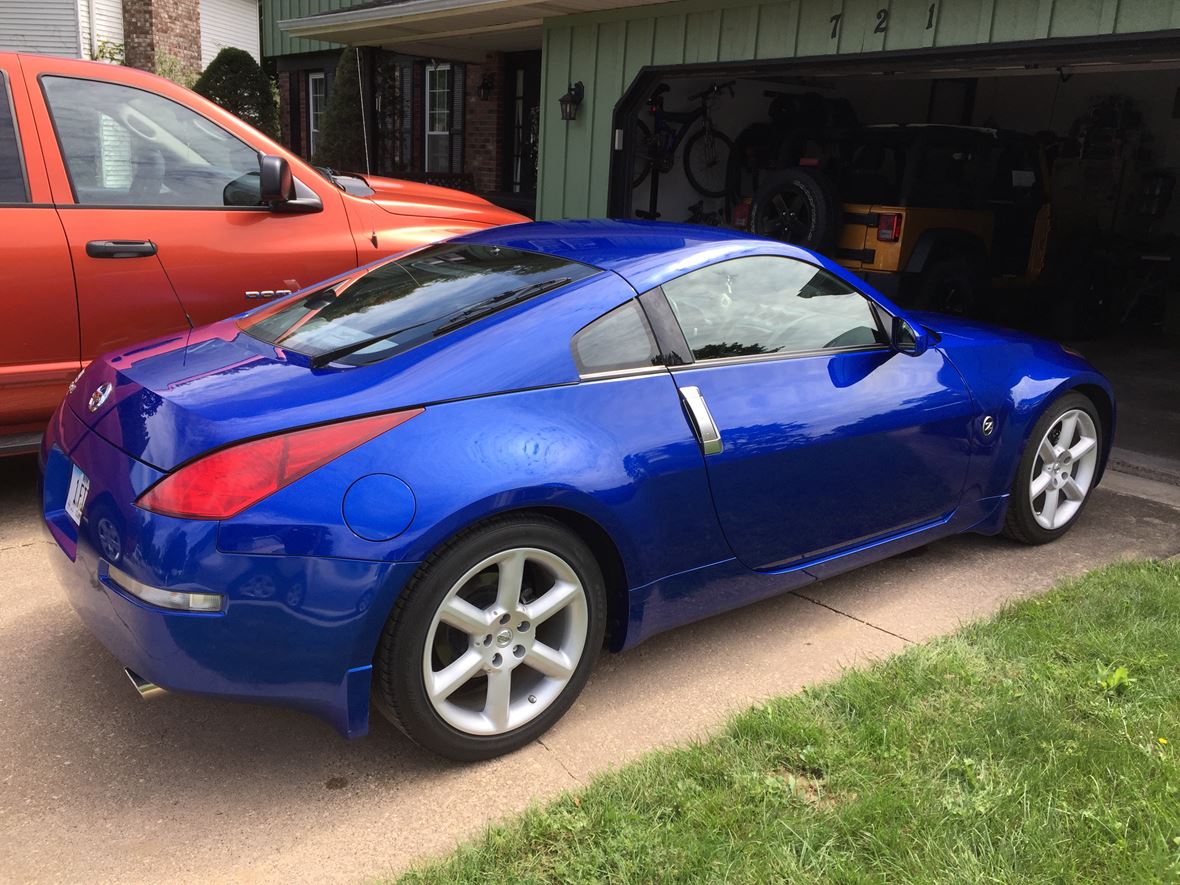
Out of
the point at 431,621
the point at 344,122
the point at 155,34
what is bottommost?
the point at 431,621

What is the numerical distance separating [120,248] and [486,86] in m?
11.2

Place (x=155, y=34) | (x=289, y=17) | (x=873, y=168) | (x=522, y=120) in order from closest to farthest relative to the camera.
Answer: (x=873, y=168)
(x=522, y=120)
(x=289, y=17)
(x=155, y=34)

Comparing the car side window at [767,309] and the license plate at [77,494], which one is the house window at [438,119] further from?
the license plate at [77,494]

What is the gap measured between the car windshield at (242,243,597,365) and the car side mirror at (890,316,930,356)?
1.29 meters

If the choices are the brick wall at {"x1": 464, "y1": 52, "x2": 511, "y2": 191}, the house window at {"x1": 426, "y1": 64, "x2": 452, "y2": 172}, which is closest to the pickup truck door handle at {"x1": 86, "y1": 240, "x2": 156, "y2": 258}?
the brick wall at {"x1": 464, "y1": 52, "x2": 511, "y2": 191}

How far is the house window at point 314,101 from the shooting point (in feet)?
58.4

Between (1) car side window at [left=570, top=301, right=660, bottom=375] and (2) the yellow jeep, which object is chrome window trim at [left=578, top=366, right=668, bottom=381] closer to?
(1) car side window at [left=570, top=301, right=660, bottom=375]

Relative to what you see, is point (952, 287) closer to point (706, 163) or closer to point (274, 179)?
point (706, 163)

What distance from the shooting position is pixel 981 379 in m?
3.88

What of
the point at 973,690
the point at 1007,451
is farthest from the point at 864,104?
the point at 973,690

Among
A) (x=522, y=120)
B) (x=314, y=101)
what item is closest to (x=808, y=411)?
(x=522, y=120)

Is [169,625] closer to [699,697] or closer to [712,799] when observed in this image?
[712,799]

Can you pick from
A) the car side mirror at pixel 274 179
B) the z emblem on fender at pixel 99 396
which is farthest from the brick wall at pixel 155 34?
the z emblem on fender at pixel 99 396

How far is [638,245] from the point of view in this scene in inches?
129
